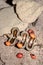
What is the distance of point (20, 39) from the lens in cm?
138

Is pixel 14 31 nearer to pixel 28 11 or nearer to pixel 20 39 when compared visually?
pixel 20 39

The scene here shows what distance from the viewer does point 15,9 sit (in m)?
1.55

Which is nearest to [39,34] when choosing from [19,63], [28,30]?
[28,30]

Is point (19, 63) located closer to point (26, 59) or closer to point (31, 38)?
point (26, 59)

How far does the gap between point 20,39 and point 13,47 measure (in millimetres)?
65

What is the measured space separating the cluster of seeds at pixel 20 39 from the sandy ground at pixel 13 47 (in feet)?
0.09

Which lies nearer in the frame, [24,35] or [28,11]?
[24,35]

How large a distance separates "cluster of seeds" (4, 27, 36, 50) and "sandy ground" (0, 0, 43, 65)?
27 millimetres

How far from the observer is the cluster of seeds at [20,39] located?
1357 millimetres

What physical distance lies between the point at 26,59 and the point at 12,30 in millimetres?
222

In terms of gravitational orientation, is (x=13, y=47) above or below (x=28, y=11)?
below

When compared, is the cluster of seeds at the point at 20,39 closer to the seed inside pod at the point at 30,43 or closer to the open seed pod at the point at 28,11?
the seed inside pod at the point at 30,43

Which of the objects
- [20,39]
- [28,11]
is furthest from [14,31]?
[28,11]

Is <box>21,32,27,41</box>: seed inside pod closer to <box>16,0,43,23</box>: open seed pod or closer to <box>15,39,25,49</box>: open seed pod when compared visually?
<box>15,39,25,49</box>: open seed pod
